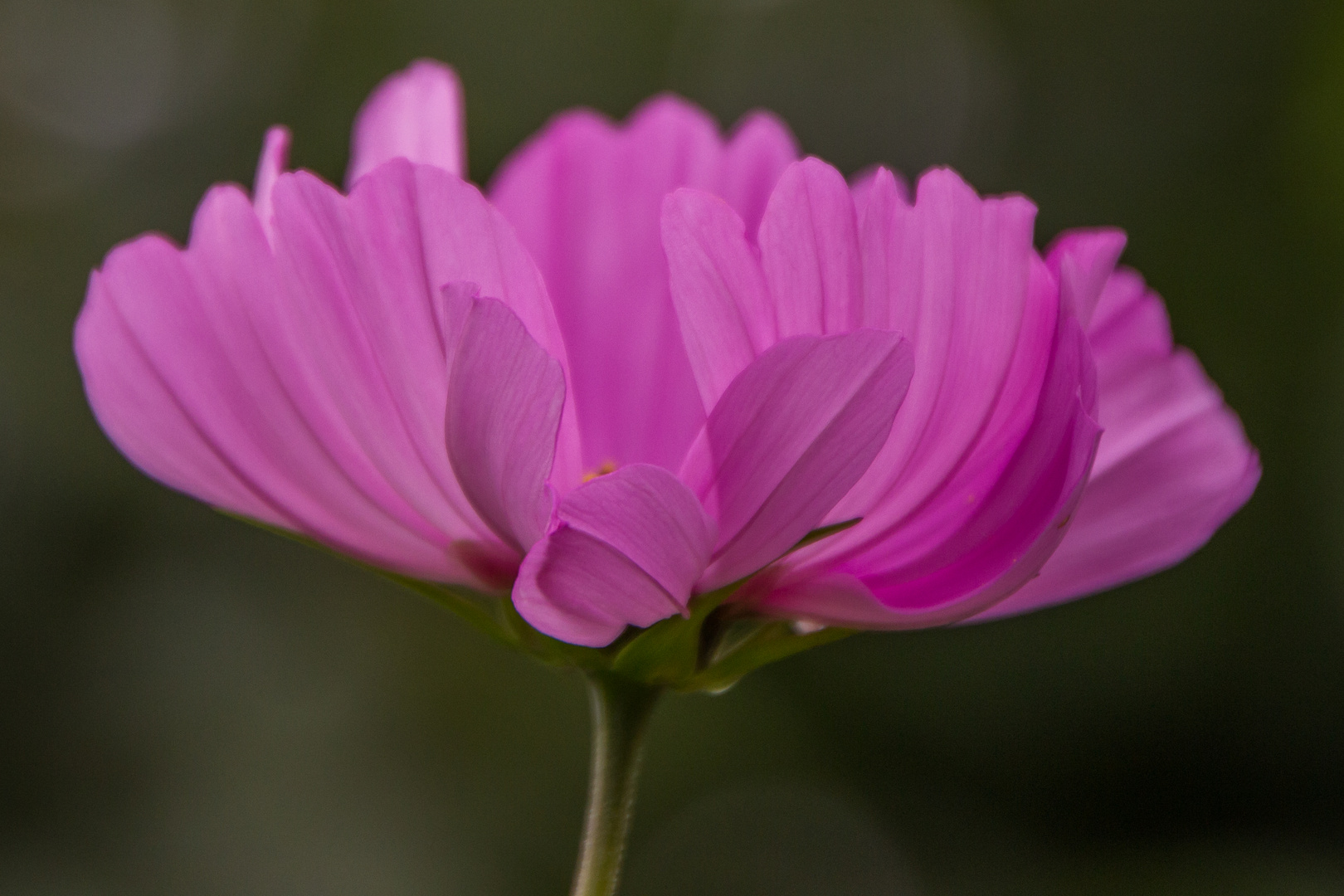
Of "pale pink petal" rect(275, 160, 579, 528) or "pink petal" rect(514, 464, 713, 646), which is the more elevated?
"pale pink petal" rect(275, 160, 579, 528)

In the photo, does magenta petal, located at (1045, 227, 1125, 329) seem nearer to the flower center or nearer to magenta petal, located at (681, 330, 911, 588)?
magenta petal, located at (681, 330, 911, 588)

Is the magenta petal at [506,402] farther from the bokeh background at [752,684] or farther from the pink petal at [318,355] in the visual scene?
the bokeh background at [752,684]

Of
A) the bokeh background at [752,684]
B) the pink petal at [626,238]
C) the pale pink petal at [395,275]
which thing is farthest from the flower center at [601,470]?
the bokeh background at [752,684]

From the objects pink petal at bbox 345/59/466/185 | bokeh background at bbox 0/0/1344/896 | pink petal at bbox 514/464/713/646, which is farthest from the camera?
bokeh background at bbox 0/0/1344/896

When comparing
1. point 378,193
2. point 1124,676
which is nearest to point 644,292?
point 378,193

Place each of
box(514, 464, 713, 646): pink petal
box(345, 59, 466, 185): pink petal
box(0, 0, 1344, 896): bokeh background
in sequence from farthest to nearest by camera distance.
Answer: box(0, 0, 1344, 896): bokeh background → box(345, 59, 466, 185): pink petal → box(514, 464, 713, 646): pink petal

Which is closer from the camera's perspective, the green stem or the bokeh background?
the green stem

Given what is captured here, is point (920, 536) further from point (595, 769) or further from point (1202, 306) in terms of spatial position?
point (1202, 306)

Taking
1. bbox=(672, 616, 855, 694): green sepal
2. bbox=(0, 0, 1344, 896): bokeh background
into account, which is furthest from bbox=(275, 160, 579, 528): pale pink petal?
bbox=(0, 0, 1344, 896): bokeh background
